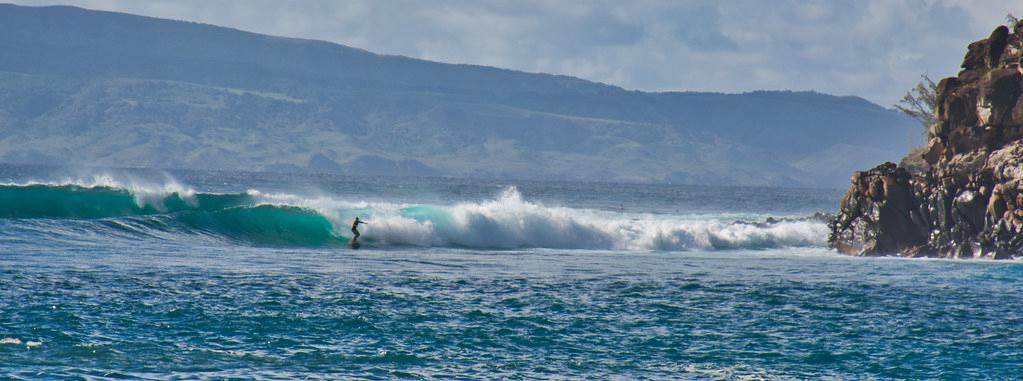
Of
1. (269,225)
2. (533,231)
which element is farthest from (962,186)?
(269,225)

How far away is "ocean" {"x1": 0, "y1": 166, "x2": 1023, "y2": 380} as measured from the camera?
20.0m

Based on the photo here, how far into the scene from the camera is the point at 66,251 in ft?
115

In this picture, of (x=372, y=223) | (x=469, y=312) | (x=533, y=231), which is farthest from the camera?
(x=533, y=231)

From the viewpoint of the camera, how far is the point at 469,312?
83.3ft

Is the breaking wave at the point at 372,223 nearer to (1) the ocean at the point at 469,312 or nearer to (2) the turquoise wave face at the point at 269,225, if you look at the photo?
(2) the turquoise wave face at the point at 269,225

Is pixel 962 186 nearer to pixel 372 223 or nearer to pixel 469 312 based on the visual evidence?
pixel 372 223

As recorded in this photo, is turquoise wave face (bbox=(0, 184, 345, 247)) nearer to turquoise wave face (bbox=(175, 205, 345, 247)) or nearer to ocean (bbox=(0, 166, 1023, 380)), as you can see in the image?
turquoise wave face (bbox=(175, 205, 345, 247))

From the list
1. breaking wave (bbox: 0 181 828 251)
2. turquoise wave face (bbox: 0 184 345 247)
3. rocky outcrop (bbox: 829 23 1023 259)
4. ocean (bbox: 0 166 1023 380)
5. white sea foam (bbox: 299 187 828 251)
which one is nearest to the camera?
ocean (bbox: 0 166 1023 380)

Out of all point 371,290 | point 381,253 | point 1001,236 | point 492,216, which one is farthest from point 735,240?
point 371,290

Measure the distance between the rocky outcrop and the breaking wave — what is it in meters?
8.76

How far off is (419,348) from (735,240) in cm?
3914

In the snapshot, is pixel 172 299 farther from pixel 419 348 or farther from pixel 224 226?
pixel 224 226

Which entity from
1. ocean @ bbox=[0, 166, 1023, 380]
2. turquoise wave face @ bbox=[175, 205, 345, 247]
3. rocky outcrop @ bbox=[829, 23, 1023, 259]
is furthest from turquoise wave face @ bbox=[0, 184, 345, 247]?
rocky outcrop @ bbox=[829, 23, 1023, 259]

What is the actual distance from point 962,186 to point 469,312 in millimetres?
25821
